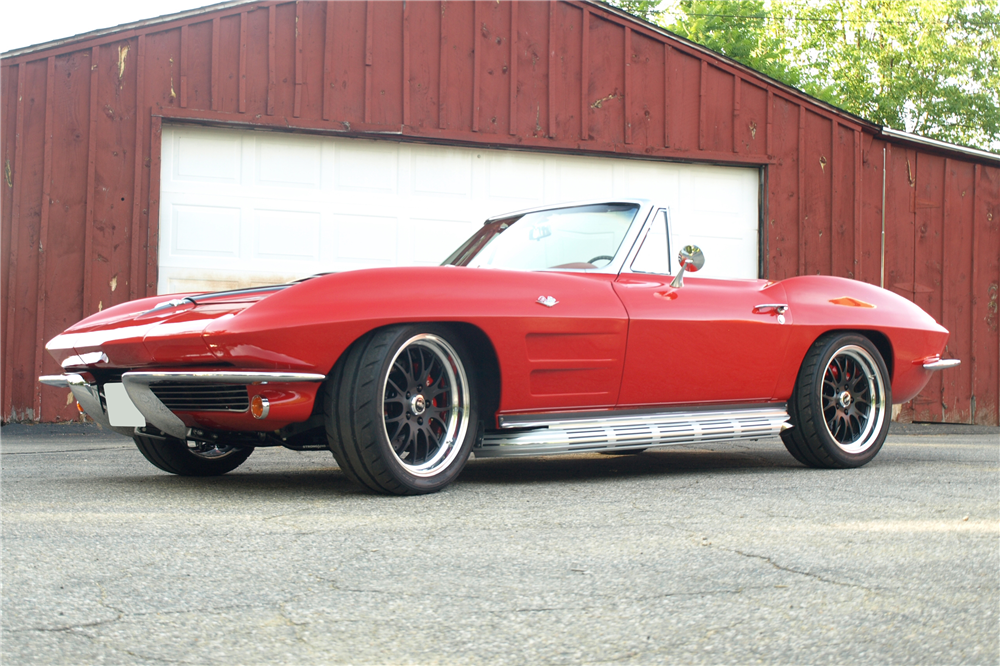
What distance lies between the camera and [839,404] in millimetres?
5188

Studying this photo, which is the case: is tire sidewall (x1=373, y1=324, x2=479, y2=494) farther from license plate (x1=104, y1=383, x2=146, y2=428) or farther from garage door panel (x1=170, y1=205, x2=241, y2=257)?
garage door panel (x1=170, y1=205, x2=241, y2=257)

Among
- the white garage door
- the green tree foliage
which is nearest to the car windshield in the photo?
the white garage door

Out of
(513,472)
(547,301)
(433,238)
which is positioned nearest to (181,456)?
(513,472)

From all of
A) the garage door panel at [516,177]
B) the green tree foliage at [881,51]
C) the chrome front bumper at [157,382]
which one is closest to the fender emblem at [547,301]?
the chrome front bumper at [157,382]

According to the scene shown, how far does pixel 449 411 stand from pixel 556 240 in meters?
1.29

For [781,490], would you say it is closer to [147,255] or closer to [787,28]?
[147,255]

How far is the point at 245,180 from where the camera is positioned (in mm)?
8875

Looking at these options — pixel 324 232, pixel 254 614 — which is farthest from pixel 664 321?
pixel 324 232

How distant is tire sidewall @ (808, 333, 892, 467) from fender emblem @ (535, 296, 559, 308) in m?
1.68

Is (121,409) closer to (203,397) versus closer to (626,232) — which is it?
(203,397)

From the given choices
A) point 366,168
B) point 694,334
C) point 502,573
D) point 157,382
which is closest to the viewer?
point 502,573

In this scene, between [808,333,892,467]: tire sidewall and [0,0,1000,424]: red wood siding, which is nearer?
[808,333,892,467]: tire sidewall

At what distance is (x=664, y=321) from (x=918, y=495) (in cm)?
132

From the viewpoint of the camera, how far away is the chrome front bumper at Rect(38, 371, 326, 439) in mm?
3482
